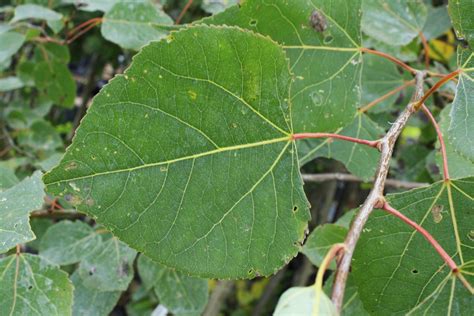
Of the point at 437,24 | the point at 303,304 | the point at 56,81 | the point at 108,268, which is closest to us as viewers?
the point at 303,304

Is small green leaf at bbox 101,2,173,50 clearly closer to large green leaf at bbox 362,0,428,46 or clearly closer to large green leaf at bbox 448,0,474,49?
large green leaf at bbox 362,0,428,46

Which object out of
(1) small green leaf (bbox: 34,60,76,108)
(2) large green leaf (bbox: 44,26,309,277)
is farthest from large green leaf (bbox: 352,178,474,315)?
(1) small green leaf (bbox: 34,60,76,108)

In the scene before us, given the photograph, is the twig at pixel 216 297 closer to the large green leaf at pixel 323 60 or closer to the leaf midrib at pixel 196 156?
the large green leaf at pixel 323 60

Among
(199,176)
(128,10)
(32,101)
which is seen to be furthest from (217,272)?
(32,101)

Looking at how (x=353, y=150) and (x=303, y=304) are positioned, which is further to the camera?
(x=353, y=150)

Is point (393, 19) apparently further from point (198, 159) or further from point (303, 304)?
point (303, 304)

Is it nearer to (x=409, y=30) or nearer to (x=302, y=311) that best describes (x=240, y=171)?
(x=302, y=311)

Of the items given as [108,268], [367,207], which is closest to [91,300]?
[108,268]
